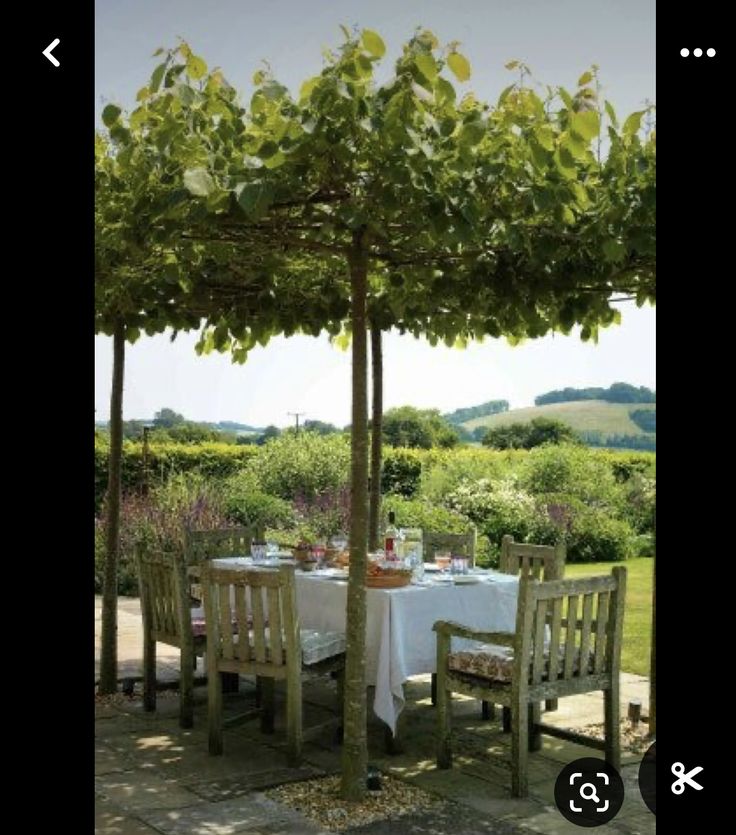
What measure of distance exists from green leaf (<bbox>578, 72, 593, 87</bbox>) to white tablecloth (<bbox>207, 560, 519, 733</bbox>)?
96.1 inches

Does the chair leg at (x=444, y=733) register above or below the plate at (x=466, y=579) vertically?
below

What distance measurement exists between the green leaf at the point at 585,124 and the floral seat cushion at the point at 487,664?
2175 millimetres

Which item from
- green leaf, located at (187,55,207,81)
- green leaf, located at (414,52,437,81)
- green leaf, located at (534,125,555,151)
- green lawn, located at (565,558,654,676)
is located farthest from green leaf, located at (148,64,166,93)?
green lawn, located at (565,558,654,676)

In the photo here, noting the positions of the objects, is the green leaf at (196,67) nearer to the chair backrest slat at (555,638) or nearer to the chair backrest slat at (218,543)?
the chair backrest slat at (555,638)

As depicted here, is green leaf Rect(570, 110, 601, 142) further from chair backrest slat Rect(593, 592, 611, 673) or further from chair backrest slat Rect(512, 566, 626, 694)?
chair backrest slat Rect(593, 592, 611, 673)

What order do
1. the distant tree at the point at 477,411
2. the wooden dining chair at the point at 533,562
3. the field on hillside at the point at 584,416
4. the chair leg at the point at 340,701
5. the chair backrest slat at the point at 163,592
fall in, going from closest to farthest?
the chair leg at the point at 340,701 < the chair backrest slat at the point at 163,592 < the wooden dining chair at the point at 533,562 < the field on hillside at the point at 584,416 < the distant tree at the point at 477,411
